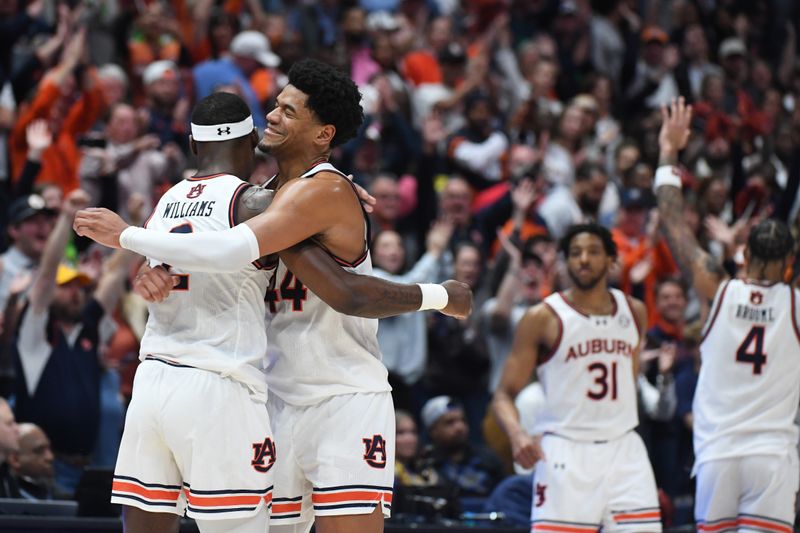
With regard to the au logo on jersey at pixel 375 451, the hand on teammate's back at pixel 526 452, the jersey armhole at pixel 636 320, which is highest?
the jersey armhole at pixel 636 320

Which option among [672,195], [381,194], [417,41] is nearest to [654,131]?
[417,41]

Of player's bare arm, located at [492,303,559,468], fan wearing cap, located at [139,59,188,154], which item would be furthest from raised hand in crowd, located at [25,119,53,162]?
player's bare arm, located at [492,303,559,468]

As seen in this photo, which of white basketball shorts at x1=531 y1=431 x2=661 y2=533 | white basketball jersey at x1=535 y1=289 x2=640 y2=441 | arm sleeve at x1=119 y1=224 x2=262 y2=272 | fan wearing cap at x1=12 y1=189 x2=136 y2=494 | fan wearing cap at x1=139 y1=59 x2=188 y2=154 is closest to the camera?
arm sleeve at x1=119 y1=224 x2=262 y2=272

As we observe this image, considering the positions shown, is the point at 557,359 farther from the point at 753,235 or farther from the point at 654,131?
the point at 654,131

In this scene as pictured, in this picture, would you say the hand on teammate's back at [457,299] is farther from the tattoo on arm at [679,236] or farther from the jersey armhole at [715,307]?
the tattoo on arm at [679,236]

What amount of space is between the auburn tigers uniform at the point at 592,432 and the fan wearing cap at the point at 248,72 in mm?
4859

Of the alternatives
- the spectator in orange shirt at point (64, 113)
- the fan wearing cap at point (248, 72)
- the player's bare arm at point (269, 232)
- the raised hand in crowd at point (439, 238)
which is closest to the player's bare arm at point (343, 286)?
the player's bare arm at point (269, 232)

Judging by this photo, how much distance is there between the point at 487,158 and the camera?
12.4m

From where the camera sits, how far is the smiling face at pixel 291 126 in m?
5.49

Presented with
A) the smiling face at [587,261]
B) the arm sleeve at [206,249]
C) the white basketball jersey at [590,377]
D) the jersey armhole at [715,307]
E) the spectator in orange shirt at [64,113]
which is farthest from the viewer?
the spectator in orange shirt at [64,113]

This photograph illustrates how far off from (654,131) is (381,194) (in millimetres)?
3796

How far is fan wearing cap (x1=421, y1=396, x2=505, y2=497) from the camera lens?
9414mm

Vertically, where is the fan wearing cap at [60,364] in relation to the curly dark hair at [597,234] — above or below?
below

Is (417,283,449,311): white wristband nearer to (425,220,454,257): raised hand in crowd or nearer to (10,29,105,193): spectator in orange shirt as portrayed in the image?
(425,220,454,257): raised hand in crowd
